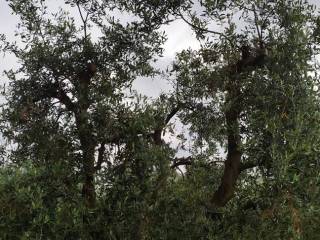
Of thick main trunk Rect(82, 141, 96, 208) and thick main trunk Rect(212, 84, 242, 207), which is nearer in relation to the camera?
thick main trunk Rect(82, 141, 96, 208)

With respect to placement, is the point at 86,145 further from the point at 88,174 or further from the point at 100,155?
the point at 88,174

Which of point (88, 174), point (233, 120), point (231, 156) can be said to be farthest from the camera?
point (231, 156)

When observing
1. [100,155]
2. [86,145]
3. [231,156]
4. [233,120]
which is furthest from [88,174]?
[233,120]

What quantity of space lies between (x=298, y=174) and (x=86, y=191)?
6.73m

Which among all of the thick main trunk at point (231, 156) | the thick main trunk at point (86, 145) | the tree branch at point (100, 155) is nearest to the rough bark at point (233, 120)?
the thick main trunk at point (231, 156)

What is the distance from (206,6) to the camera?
18141 mm

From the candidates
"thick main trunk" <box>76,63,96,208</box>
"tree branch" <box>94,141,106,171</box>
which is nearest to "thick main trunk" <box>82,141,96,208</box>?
"thick main trunk" <box>76,63,96,208</box>

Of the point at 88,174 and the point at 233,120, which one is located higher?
the point at 233,120

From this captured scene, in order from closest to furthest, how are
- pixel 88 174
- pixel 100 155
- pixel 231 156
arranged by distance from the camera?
1. pixel 88 174
2. pixel 100 155
3. pixel 231 156

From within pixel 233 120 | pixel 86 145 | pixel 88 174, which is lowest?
pixel 88 174

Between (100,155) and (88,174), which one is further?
(100,155)

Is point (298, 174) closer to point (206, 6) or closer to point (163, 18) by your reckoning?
point (206, 6)

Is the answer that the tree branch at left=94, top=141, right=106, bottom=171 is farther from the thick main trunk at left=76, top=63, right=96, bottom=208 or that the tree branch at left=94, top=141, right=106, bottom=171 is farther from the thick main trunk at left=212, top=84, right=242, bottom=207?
the thick main trunk at left=212, top=84, right=242, bottom=207

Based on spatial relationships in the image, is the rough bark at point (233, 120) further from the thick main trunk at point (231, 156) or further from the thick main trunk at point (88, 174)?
the thick main trunk at point (88, 174)
